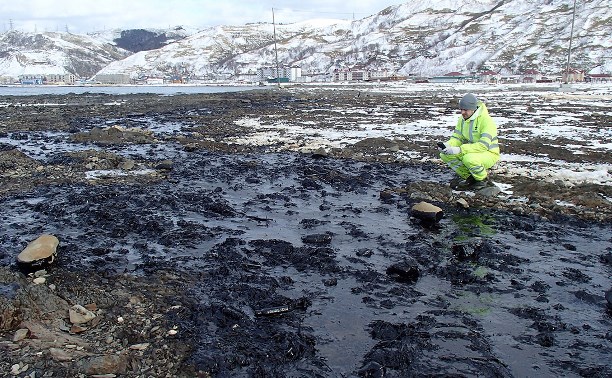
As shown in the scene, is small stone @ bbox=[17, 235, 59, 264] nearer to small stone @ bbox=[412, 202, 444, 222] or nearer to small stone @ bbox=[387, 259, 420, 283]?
small stone @ bbox=[387, 259, 420, 283]

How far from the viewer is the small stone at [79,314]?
4855mm

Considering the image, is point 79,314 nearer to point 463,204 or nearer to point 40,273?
point 40,273

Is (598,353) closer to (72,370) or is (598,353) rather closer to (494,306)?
(494,306)

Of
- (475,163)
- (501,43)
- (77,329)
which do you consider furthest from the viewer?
(501,43)

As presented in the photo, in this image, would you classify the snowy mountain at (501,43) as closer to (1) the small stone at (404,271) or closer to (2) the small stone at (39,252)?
(1) the small stone at (404,271)

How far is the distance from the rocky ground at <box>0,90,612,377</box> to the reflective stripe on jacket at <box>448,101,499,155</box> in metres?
0.89

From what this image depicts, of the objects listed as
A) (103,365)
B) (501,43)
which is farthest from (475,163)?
(501,43)

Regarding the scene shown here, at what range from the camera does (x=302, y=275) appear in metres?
6.22

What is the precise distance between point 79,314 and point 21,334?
0.61 metres

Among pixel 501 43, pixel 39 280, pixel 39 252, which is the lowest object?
pixel 39 280

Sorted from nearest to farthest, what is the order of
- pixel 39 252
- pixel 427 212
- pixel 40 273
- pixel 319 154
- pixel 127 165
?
pixel 40 273 → pixel 39 252 → pixel 427 212 → pixel 127 165 → pixel 319 154

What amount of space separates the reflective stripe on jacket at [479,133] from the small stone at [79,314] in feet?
27.9

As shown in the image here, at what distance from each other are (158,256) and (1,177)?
24.5 ft

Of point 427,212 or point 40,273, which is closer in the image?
point 40,273
